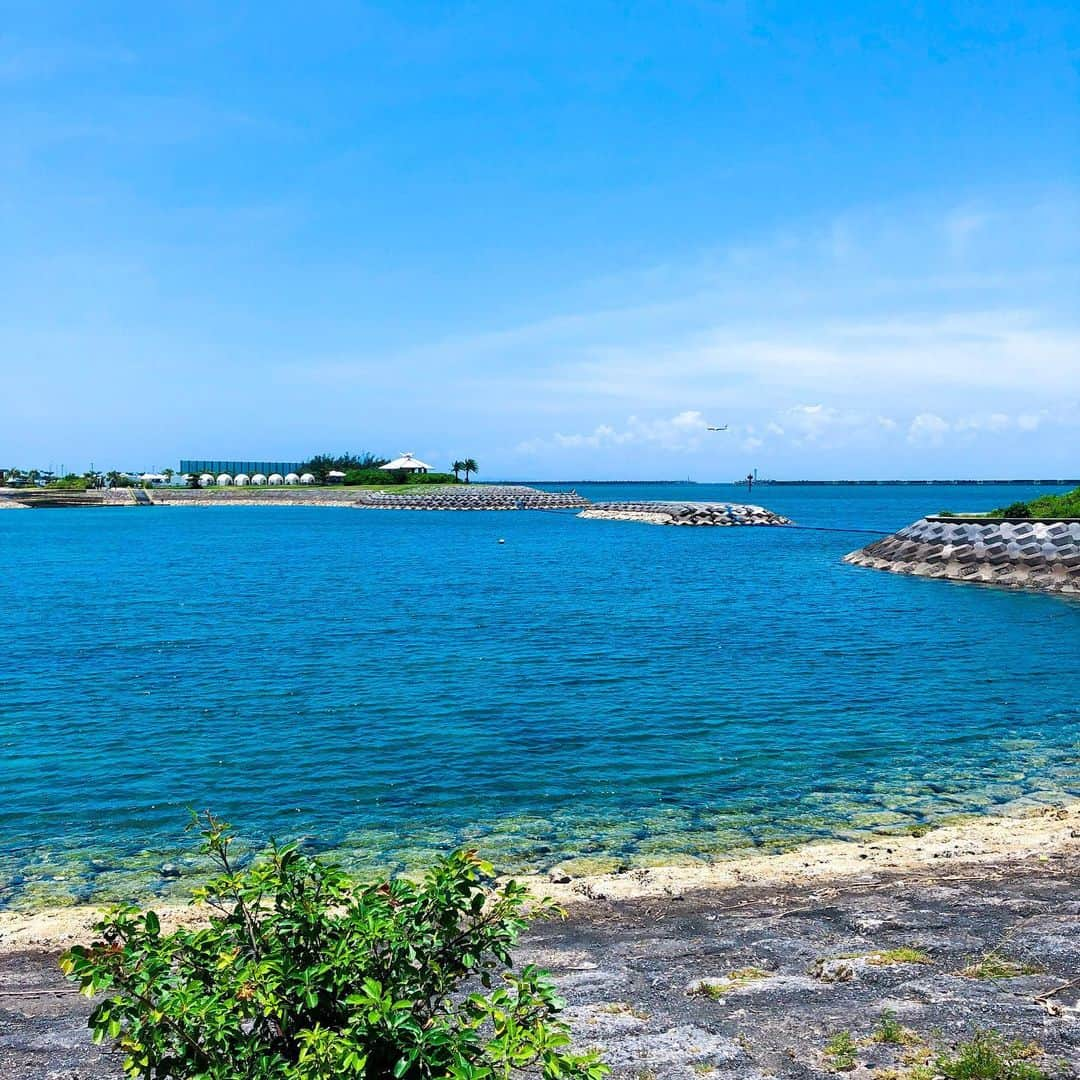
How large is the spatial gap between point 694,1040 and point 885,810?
9325mm

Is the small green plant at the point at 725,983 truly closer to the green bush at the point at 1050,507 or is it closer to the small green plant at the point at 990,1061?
the small green plant at the point at 990,1061

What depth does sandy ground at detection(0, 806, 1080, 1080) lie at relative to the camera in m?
7.28

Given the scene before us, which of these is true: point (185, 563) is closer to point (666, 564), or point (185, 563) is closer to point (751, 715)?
point (666, 564)

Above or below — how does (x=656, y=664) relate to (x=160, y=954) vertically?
below

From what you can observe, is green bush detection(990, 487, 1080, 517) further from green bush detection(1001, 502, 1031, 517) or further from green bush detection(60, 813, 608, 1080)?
green bush detection(60, 813, 608, 1080)

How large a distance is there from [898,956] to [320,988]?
643cm

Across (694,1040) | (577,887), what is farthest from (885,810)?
(694,1040)

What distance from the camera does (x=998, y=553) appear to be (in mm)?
51281

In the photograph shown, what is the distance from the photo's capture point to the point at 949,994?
8.11 metres

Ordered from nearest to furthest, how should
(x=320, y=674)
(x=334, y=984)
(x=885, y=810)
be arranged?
(x=334, y=984) → (x=885, y=810) → (x=320, y=674)

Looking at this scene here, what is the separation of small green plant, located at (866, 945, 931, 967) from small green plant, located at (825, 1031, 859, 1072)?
5.35 ft

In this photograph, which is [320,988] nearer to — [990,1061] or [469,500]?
[990,1061]

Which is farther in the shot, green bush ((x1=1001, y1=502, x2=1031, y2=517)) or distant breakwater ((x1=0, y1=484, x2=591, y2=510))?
distant breakwater ((x1=0, y1=484, x2=591, y2=510))

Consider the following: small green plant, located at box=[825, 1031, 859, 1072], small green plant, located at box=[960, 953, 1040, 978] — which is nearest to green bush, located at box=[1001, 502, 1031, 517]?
small green plant, located at box=[960, 953, 1040, 978]
